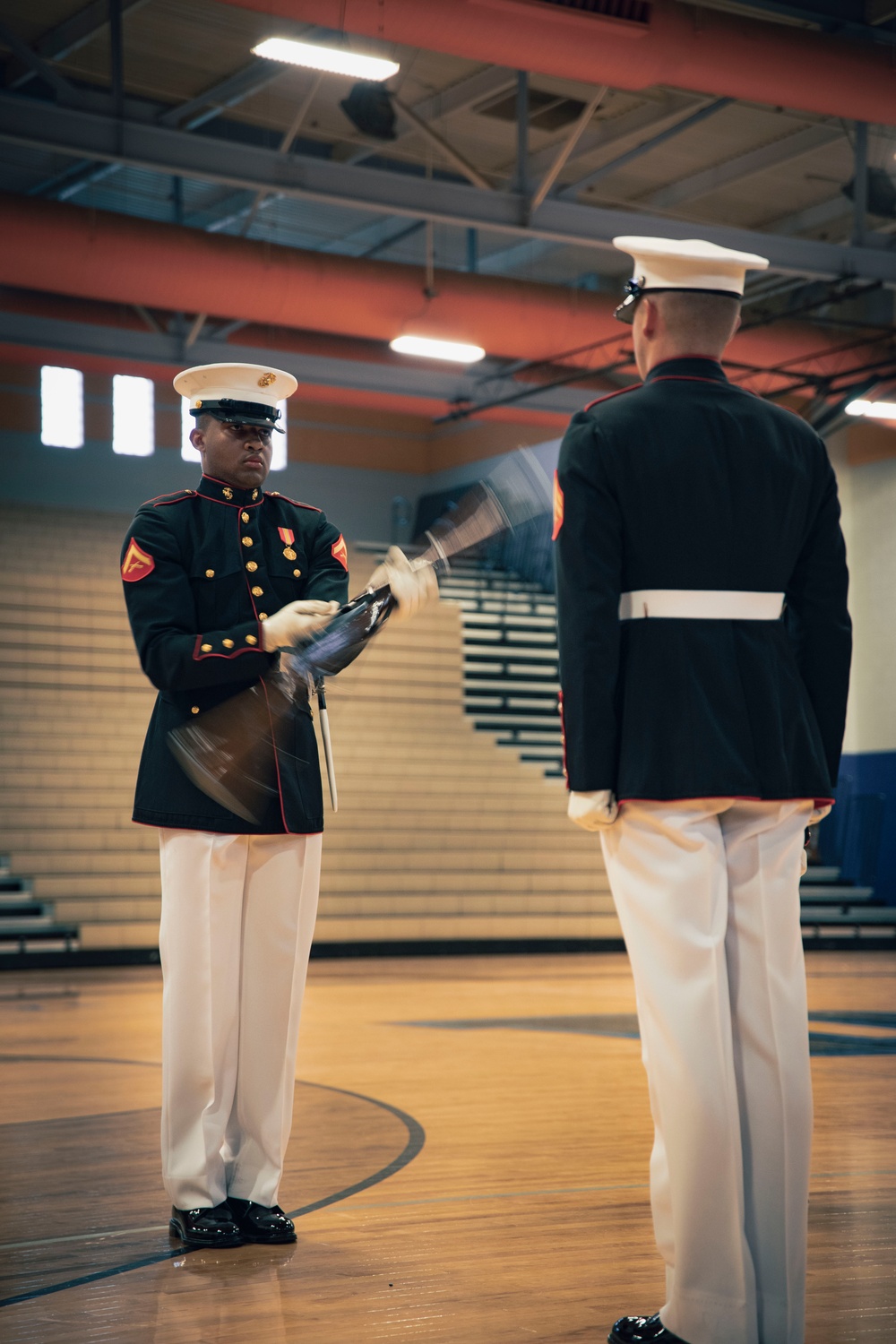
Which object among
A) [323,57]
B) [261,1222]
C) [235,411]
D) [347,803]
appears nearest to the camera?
[261,1222]

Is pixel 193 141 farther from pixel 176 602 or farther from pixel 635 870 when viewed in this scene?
pixel 635 870

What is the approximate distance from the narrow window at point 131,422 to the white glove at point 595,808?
51.6 ft

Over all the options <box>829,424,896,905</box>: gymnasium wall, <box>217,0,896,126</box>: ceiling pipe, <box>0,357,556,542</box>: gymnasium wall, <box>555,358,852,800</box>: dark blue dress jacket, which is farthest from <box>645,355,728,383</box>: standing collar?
<box>0,357,556,542</box>: gymnasium wall

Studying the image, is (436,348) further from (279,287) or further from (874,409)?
(874,409)

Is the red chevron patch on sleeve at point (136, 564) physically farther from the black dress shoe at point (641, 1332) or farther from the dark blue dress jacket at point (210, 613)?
the black dress shoe at point (641, 1332)

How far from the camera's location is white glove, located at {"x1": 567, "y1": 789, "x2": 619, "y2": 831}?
198 centimetres

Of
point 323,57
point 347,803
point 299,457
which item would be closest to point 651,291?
point 323,57

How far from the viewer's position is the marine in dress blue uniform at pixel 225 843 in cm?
264

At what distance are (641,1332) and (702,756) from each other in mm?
846

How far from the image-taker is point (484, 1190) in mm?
3051

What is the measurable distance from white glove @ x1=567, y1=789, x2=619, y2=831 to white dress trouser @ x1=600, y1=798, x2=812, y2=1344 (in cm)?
2

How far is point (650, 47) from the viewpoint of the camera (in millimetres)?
7453

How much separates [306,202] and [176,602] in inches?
472

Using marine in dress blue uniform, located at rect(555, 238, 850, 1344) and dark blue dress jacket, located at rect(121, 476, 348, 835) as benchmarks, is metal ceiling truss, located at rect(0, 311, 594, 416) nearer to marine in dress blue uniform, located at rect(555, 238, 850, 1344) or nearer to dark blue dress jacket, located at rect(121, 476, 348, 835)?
dark blue dress jacket, located at rect(121, 476, 348, 835)
